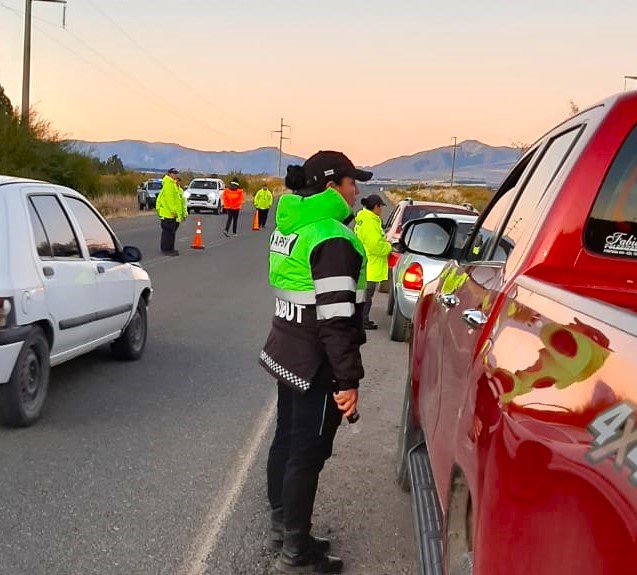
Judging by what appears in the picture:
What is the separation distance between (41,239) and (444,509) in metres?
4.37

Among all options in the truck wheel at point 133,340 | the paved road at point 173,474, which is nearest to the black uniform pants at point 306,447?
the paved road at point 173,474

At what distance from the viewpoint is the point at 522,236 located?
111 inches

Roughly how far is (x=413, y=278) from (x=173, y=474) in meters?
4.85

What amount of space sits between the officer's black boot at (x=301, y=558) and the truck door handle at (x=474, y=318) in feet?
4.95

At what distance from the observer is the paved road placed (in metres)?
4.02

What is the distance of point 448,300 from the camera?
3670mm

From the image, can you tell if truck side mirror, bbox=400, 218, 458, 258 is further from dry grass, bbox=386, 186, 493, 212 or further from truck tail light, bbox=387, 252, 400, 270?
dry grass, bbox=386, 186, 493, 212

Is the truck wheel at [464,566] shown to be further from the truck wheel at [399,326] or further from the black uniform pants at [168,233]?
the black uniform pants at [168,233]

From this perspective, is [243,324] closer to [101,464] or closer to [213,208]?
[101,464]

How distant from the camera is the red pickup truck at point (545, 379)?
1.51m

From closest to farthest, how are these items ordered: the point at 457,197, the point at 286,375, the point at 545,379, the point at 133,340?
the point at 545,379, the point at 286,375, the point at 133,340, the point at 457,197

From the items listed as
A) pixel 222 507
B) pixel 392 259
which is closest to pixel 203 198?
pixel 392 259

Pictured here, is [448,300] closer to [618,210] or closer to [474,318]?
[474,318]

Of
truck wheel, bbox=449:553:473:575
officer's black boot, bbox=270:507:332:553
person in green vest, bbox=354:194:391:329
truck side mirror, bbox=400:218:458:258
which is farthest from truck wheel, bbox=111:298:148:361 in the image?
truck wheel, bbox=449:553:473:575
